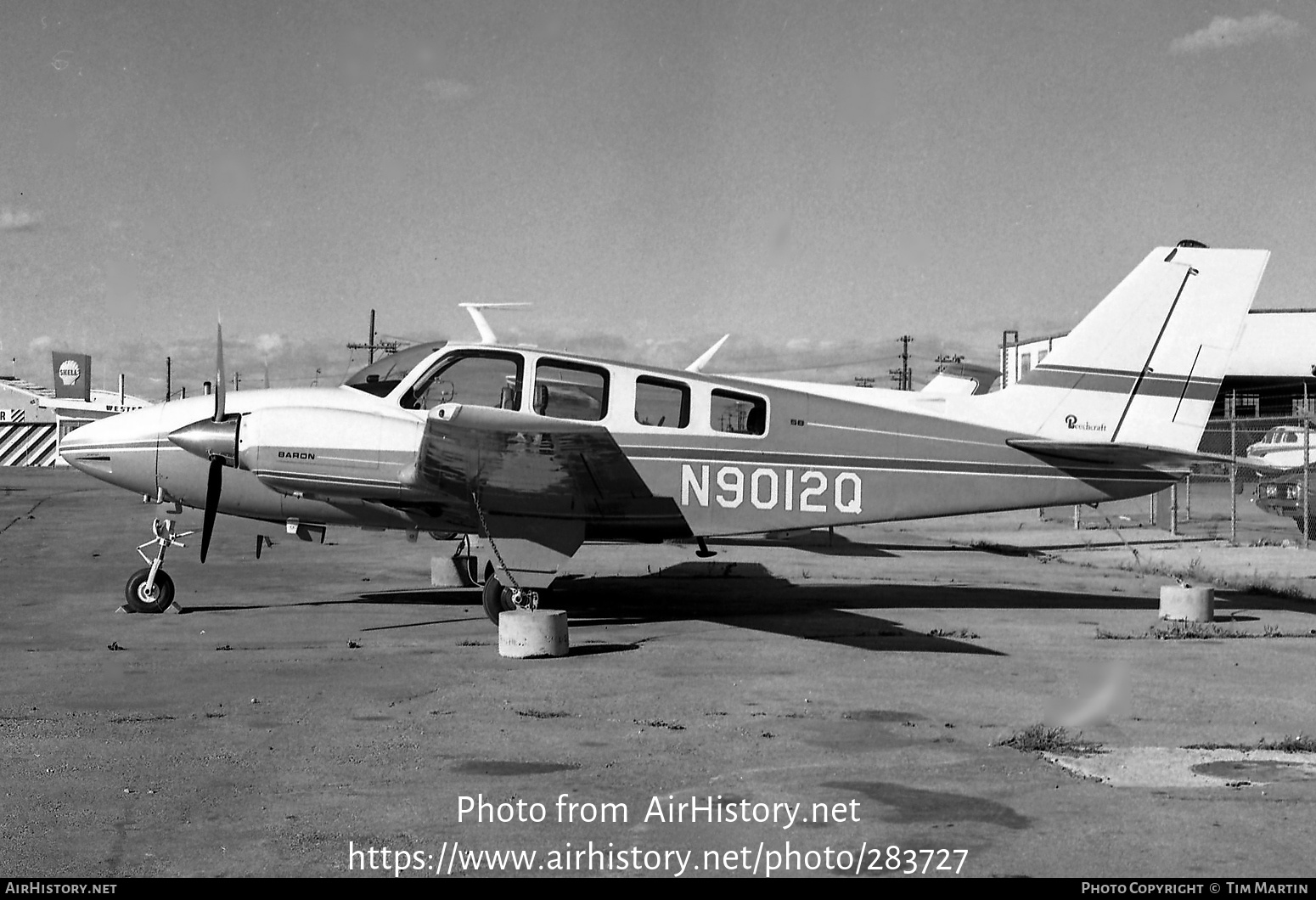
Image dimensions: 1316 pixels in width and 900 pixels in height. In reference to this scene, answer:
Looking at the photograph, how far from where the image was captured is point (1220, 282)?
13.8 m

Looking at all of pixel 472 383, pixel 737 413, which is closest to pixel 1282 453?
pixel 737 413

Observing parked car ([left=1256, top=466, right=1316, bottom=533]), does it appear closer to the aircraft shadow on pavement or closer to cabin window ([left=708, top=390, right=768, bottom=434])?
the aircraft shadow on pavement

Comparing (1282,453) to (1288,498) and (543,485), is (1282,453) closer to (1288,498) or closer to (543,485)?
(1288,498)

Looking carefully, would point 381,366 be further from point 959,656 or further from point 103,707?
point 959,656

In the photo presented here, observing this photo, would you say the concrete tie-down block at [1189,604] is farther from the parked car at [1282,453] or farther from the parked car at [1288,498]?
the parked car at [1282,453]

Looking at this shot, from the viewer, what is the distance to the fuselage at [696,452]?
13156 mm

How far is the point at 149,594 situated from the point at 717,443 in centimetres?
712

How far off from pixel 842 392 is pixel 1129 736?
7591 mm

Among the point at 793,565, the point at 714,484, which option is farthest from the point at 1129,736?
the point at 793,565

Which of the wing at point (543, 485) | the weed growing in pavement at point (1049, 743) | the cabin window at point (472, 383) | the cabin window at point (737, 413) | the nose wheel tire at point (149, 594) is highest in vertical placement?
the cabin window at point (472, 383)

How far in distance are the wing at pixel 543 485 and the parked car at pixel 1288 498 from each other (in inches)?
677

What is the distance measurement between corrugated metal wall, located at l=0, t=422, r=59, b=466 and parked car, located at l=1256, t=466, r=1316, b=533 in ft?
246

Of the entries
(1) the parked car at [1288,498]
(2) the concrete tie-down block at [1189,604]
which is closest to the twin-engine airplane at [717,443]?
(2) the concrete tie-down block at [1189,604]

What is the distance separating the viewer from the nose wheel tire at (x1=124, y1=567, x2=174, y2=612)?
45.6ft
